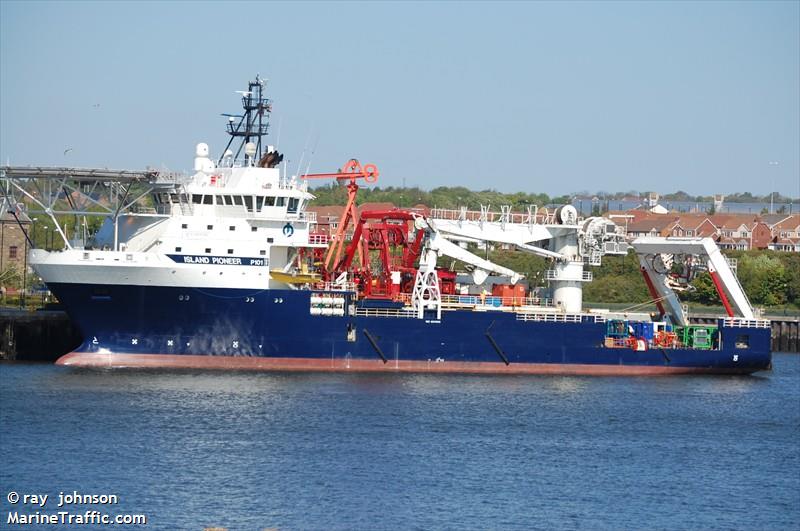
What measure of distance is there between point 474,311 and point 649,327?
770 cm

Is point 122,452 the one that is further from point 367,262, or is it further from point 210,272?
point 367,262

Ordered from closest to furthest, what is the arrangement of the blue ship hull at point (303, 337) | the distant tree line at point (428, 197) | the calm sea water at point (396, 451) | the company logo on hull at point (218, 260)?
1. the calm sea water at point (396, 451)
2. the blue ship hull at point (303, 337)
3. the company logo on hull at point (218, 260)
4. the distant tree line at point (428, 197)

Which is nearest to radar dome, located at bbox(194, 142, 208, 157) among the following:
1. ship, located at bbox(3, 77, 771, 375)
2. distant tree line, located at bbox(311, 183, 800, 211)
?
ship, located at bbox(3, 77, 771, 375)

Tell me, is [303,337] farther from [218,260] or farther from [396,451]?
[396,451]

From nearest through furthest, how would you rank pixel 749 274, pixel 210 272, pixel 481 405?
pixel 481 405 < pixel 210 272 < pixel 749 274

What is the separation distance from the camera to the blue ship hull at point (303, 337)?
48281mm

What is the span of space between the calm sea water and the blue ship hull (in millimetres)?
1622

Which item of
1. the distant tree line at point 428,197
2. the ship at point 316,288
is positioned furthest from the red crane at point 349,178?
the distant tree line at point 428,197

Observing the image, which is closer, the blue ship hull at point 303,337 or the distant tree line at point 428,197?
the blue ship hull at point 303,337

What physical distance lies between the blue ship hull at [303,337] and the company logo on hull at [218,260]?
3.42ft

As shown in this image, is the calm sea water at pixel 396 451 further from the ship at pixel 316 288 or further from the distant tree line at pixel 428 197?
the distant tree line at pixel 428 197

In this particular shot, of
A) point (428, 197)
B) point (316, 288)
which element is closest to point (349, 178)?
point (316, 288)

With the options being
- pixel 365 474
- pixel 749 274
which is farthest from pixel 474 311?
pixel 749 274

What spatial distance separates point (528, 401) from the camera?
4519 centimetres
